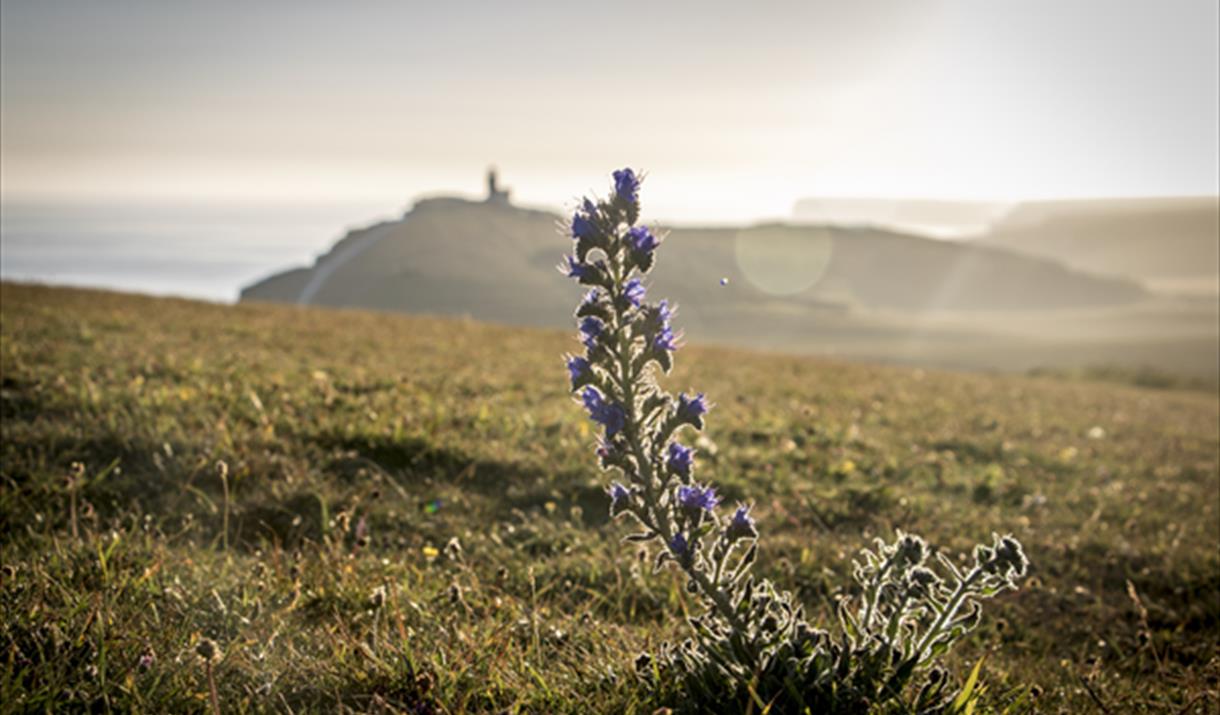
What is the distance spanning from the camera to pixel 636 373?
3156mm

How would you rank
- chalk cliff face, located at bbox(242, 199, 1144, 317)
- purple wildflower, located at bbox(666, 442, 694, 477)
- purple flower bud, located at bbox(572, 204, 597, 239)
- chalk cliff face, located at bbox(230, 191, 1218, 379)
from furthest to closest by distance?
chalk cliff face, located at bbox(242, 199, 1144, 317) < chalk cliff face, located at bbox(230, 191, 1218, 379) < purple wildflower, located at bbox(666, 442, 694, 477) < purple flower bud, located at bbox(572, 204, 597, 239)

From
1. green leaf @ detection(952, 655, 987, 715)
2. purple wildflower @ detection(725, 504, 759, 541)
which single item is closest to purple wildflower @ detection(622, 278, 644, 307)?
purple wildflower @ detection(725, 504, 759, 541)

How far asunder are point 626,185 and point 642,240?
219 millimetres

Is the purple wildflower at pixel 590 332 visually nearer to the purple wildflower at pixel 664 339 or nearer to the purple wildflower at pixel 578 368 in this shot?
the purple wildflower at pixel 578 368

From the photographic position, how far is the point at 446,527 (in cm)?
659

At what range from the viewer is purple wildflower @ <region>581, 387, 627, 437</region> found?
3.10 metres

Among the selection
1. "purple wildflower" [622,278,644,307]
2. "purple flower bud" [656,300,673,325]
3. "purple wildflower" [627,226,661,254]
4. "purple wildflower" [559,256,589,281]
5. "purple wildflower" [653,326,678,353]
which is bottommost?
"purple wildflower" [653,326,678,353]

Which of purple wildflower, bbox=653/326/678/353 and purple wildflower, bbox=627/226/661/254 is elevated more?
purple wildflower, bbox=627/226/661/254

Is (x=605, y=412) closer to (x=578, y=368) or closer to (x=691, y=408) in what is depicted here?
(x=578, y=368)

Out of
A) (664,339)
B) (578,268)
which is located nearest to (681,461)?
(664,339)

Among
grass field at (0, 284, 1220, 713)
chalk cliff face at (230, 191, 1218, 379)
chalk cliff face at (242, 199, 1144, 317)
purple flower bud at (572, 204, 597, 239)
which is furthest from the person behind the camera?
→ chalk cliff face at (242, 199, 1144, 317)

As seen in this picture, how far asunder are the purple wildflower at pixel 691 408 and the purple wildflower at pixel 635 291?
1.30 feet

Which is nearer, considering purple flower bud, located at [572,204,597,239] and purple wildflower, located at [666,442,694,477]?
purple flower bud, located at [572,204,597,239]

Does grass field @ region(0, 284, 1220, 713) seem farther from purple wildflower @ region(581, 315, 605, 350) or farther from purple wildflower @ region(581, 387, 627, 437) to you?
purple wildflower @ region(581, 315, 605, 350)
